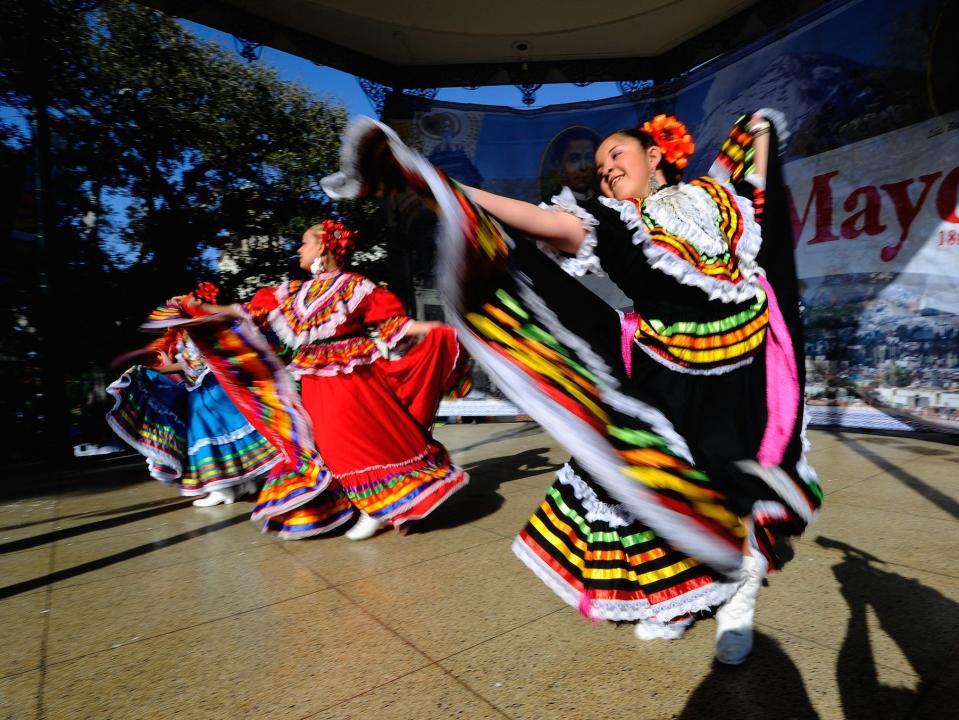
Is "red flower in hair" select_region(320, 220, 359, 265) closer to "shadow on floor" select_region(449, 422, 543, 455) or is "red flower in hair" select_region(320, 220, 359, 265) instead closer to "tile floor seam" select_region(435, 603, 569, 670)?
"tile floor seam" select_region(435, 603, 569, 670)

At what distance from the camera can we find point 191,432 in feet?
15.2

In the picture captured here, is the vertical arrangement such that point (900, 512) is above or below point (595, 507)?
below

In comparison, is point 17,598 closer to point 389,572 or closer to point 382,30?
point 389,572

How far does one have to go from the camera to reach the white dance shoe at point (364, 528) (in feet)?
10.9

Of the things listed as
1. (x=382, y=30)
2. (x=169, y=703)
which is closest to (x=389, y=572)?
(x=169, y=703)

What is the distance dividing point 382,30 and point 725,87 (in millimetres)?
5317

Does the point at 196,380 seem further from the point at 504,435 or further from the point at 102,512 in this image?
the point at 504,435

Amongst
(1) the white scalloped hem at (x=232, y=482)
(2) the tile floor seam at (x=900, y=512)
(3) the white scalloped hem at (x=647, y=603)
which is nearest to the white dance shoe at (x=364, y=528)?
(1) the white scalloped hem at (x=232, y=482)

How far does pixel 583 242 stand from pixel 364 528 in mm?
2374

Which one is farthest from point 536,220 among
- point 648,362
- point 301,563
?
point 301,563

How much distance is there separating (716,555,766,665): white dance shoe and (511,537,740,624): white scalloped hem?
1.7 inches

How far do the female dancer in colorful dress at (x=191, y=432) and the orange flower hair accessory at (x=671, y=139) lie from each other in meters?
3.67

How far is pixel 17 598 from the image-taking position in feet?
8.80

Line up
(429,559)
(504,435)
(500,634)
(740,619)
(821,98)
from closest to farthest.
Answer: (740,619) < (500,634) < (429,559) < (821,98) < (504,435)
